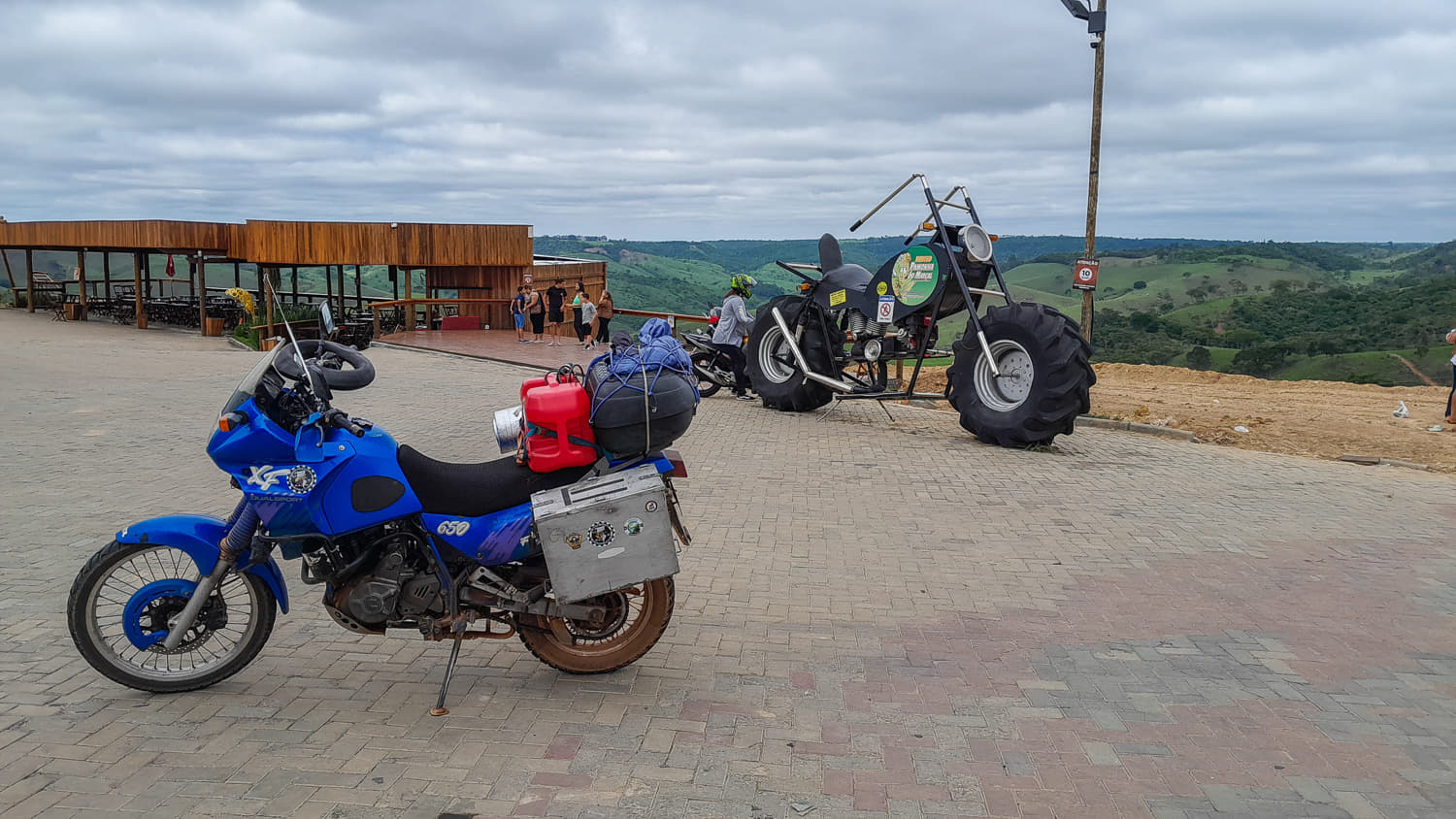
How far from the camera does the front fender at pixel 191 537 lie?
4.32 metres

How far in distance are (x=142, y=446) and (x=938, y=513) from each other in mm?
7734

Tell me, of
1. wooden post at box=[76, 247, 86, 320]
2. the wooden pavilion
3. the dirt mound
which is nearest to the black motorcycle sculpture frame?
the dirt mound

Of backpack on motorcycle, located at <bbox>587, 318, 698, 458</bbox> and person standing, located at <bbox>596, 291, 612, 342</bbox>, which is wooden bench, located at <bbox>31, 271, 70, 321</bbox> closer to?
person standing, located at <bbox>596, 291, 612, 342</bbox>

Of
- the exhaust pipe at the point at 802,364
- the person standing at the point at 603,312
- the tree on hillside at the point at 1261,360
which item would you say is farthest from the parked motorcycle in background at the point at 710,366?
the tree on hillside at the point at 1261,360

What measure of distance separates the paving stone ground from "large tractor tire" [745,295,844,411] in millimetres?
4821

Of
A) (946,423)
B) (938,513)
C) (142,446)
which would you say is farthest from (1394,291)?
(142,446)

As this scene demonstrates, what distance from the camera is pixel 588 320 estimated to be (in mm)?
22234

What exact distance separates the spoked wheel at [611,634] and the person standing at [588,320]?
647 inches

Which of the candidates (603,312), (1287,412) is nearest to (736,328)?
(603,312)

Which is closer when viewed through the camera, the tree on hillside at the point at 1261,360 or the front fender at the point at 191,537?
the front fender at the point at 191,537

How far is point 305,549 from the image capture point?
14.3 ft

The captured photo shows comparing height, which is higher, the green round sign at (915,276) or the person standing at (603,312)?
the green round sign at (915,276)

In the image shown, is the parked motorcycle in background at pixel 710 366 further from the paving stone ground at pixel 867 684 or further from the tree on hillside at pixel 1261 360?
the tree on hillside at pixel 1261 360

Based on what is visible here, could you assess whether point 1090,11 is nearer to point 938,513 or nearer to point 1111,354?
point 938,513
